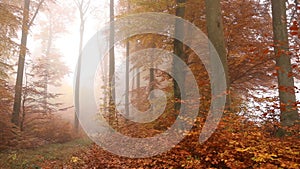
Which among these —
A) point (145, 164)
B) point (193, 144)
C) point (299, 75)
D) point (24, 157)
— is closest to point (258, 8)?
point (299, 75)

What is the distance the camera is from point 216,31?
298 inches

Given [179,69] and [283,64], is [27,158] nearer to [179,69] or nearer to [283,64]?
[179,69]

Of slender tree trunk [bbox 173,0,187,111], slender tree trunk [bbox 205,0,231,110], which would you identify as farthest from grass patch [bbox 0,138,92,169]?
slender tree trunk [bbox 205,0,231,110]

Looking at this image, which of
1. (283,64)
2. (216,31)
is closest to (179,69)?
(216,31)

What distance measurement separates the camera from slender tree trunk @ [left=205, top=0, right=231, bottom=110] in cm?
741

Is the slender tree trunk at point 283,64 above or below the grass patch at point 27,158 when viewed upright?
above

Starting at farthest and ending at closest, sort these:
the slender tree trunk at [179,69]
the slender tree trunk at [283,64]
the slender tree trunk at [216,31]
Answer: the slender tree trunk at [179,69] → the slender tree trunk at [216,31] → the slender tree trunk at [283,64]

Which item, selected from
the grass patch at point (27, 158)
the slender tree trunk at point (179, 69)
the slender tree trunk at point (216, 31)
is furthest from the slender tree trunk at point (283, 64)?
the grass patch at point (27, 158)

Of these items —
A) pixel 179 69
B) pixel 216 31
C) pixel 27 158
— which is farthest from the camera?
pixel 179 69

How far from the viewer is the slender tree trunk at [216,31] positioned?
7414 millimetres

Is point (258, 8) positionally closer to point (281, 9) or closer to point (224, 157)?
point (281, 9)

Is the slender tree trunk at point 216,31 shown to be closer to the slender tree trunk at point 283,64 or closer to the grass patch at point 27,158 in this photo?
the slender tree trunk at point 283,64

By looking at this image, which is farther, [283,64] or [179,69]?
[179,69]

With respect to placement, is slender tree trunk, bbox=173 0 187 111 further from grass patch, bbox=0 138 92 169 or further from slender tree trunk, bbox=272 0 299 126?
grass patch, bbox=0 138 92 169
